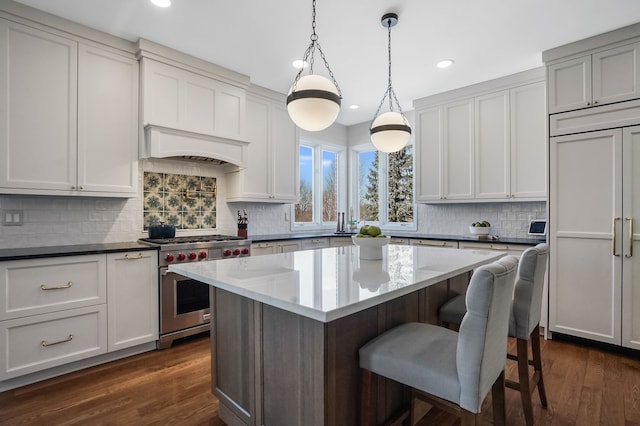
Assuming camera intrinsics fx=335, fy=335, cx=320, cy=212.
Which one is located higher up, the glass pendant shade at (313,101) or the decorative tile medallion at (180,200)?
the glass pendant shade at (313,101)

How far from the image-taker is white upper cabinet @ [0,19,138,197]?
2.48m

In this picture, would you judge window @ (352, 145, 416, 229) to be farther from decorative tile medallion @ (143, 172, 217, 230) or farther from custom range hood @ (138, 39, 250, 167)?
decorative tile medallion @ (143, 172, 217, 230)

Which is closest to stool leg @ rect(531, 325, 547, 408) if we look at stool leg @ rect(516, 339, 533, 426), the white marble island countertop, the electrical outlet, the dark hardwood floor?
the dark hardwood floor

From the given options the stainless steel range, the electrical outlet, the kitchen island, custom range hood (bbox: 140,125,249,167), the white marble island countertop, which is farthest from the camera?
custom range hood (bbox: 140,125,249,167)

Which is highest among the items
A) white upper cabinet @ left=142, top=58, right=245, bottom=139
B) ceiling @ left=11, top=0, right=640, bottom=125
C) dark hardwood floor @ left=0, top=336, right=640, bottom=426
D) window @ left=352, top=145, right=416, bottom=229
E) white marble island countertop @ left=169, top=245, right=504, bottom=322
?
ceiling @ left=11, top=0, right=640, bottom=125

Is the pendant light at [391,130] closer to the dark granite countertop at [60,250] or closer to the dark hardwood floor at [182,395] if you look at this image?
the dark hardwood floor at [182,395]

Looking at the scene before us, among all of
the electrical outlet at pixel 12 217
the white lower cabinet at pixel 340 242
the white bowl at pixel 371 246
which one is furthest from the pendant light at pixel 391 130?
the electrical outlet at pixel 12 217

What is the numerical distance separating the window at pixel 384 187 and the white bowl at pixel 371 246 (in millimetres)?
3046

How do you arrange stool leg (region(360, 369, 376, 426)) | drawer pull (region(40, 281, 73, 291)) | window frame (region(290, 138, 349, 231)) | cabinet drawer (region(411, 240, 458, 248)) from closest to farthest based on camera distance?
1. stool leg (region(360, 369, 376, 426))
2. drawer pull (region(40, 281, 73, 291))
3. cabinet drawer (region(411, 240, 458, 248))
4. window frame (region(290, 138, 349, 231))

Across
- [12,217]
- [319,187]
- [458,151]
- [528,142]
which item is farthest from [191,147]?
[528,142]

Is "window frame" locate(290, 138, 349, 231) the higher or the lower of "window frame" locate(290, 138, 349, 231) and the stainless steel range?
the higher

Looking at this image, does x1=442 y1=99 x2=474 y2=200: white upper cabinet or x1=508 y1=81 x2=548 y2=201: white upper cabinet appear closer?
x1=508 y1=81 x2=548 y2=201: white upper cabinet

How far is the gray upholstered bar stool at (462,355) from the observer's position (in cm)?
117

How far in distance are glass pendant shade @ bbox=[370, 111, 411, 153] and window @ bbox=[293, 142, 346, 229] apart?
8.87ft
